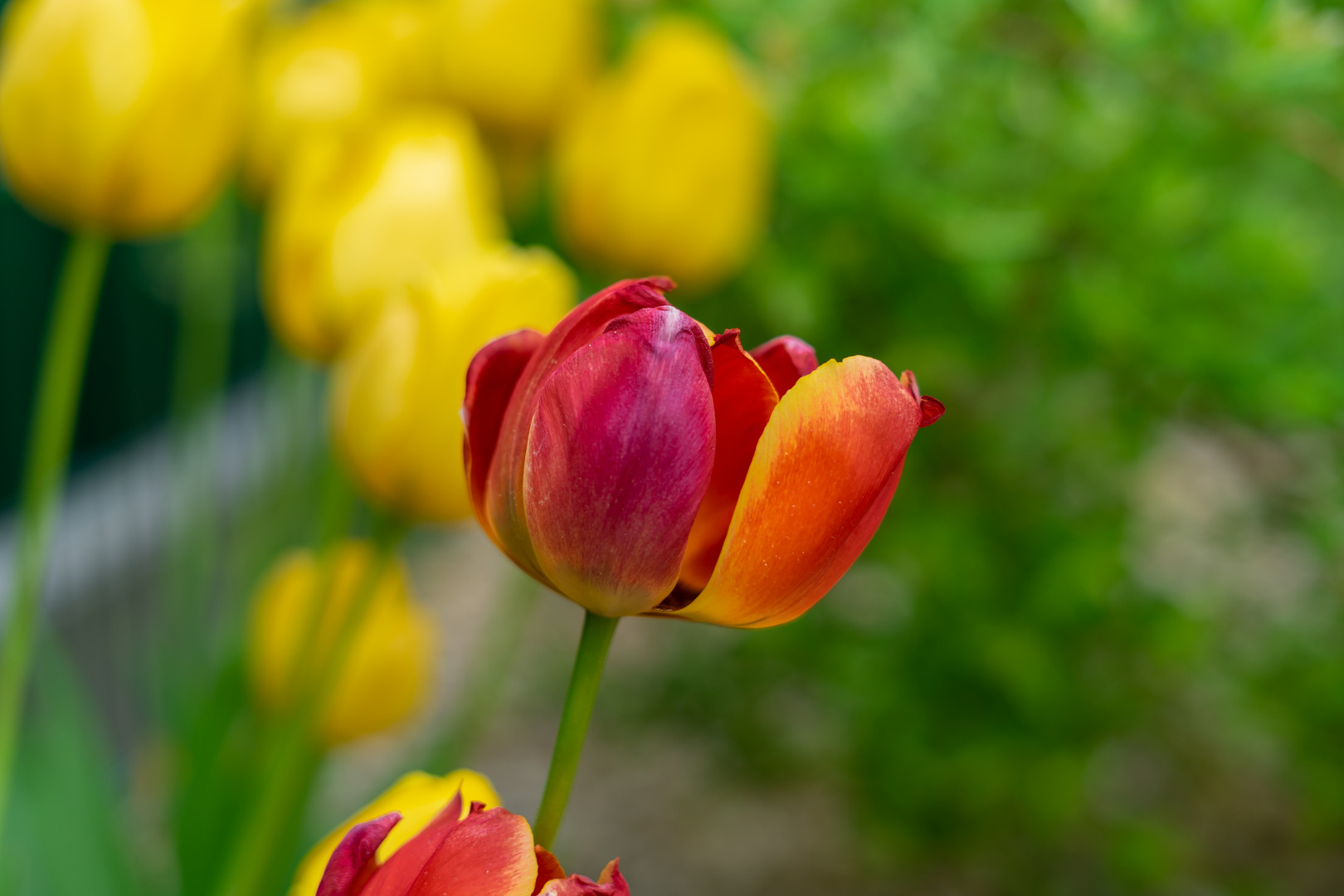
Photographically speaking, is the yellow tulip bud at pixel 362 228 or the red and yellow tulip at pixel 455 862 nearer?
the red and yellow tulip at pixel 455 862

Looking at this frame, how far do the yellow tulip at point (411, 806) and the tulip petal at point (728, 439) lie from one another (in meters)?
0.04

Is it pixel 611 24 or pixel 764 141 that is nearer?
pixel 764 141

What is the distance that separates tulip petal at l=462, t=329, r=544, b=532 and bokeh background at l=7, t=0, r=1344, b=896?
1.07 ft

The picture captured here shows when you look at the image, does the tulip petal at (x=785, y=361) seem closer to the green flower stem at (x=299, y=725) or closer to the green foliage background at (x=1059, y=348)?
the green flower stem at (x=299, y=725)

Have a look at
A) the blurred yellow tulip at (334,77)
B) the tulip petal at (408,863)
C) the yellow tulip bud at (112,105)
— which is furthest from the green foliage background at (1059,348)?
the tulip petal at (408,863)

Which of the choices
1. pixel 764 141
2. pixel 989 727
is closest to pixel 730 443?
pixel 764 141

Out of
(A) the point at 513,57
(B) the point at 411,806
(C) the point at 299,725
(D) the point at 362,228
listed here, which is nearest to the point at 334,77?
(A) the point at 513,57

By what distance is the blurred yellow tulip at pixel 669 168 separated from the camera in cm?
51

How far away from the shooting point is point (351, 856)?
149 mm

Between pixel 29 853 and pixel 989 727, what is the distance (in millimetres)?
581

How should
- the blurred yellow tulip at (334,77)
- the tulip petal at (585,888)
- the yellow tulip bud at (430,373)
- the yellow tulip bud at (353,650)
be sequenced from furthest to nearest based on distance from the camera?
the blurred yellow tulip at (334,77) < the yellow tulip bud at (353,650) < the yellow tulip bud at (430,373) < the tulip petal at (585,888)

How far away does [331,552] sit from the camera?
0.35 metres

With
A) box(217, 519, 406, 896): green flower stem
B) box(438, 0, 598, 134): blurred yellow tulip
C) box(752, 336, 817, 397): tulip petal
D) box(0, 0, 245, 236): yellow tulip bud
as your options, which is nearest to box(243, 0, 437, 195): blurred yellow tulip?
box(438, 0, 598, 134): blurred yellow tulip

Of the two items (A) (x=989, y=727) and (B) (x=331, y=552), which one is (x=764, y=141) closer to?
(B) (x=331, y=552)
